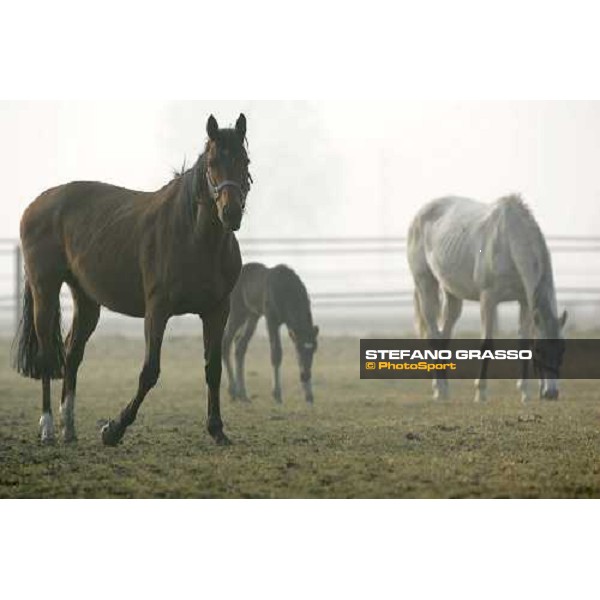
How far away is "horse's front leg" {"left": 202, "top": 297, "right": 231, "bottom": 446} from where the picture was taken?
7156 millimetres

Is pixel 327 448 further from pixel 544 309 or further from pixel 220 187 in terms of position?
pixel 544 309

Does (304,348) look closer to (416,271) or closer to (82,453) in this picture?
(416,271)

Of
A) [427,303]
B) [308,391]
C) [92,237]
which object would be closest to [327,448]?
[92,237]

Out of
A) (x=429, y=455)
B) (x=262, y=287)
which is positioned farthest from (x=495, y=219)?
(x=429, y=455)

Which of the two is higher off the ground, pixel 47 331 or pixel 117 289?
pixel 117 289

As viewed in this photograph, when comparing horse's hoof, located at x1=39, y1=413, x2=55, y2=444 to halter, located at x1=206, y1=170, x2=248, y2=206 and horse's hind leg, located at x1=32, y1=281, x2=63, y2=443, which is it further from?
halter, located at x1=206, y1=170, x2=248, y2=206

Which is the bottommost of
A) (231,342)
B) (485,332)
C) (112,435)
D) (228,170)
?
(112,435)

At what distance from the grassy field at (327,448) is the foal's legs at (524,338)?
0.16m

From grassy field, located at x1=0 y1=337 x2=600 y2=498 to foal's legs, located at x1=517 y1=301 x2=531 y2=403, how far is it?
16cm

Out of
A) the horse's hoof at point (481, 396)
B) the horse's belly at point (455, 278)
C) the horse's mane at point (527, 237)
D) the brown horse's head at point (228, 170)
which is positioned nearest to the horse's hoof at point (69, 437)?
the brown horse's head at point (228, 170)

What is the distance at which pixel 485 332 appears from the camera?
10297 mm

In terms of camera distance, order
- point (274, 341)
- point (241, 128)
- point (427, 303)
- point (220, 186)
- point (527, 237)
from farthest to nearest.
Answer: point (427, 303), point (274, 341), point (527, 237), point (241, 128), point (220, 186)

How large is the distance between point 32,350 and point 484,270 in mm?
4994

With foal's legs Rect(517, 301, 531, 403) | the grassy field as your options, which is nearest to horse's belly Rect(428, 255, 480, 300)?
foal's legs Rect(517, 301, 531, 403)
